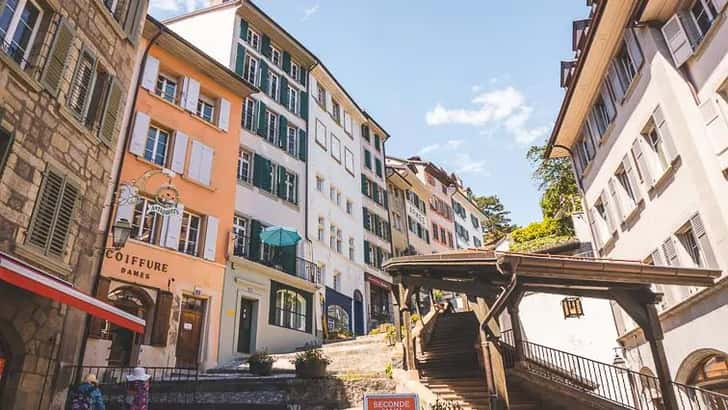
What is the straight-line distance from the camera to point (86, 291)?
9.71m

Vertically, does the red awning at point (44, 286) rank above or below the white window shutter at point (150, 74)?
below

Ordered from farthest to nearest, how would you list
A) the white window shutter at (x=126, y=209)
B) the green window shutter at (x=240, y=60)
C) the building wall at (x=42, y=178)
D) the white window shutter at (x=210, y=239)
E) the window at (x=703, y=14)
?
the green window shutter at (x=240, y=60) < the white window shutter at (x=210, y=239) < the white window shutter at (x=126, y=209) < the window at (x=703, y=14) < the building wall at (x=42, y=178)

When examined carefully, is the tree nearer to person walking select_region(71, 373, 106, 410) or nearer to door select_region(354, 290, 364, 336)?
door select_region(354, 290, 364, 336)

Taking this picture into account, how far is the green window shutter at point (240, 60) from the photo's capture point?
2314 centimetres

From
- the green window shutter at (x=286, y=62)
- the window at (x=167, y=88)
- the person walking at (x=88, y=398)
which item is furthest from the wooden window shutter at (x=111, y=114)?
the green window shutter at (x=286, y=62)

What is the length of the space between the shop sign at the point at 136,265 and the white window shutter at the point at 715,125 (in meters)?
15.3

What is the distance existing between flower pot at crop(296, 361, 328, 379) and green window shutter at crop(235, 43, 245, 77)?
15450 millimetres

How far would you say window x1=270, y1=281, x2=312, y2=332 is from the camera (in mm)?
20602

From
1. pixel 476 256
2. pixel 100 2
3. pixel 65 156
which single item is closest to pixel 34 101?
pixel 65 156

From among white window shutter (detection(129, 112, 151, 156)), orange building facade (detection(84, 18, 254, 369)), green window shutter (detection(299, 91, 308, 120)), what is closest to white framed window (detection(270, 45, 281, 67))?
green window shutter (detection(299, 91, 308, 120))

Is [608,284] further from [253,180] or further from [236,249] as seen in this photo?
[253,180]

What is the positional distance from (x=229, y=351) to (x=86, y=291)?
27.7 feet

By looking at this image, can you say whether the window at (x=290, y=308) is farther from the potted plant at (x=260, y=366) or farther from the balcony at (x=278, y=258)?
the potted plant at (x=260, y=366)

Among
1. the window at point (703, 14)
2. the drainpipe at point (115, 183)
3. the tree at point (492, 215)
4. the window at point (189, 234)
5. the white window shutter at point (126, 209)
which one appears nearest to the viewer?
the window at point (703, 14)
